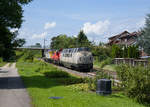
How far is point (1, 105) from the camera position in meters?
11.2

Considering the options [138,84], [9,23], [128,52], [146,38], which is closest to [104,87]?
[138,84]

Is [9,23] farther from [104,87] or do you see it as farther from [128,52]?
[128,52]

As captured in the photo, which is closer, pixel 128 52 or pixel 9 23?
pixel 9 23

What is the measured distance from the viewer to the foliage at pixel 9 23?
2149 cm

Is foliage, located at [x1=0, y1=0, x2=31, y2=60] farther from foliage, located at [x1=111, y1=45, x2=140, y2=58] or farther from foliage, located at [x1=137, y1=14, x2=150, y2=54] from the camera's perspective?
foliage, located at [x1=111, y1=45, x2=140, y2=58]

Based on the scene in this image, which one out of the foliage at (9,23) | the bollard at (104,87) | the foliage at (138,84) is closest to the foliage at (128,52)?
the foliage at (9,23)

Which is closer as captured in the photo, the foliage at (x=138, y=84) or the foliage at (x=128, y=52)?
the foliage at (x=138, y=84)

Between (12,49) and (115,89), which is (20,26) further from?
(115,89)

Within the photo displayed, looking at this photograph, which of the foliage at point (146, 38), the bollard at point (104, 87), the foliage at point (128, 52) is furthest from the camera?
the foliage at point (128, 52)

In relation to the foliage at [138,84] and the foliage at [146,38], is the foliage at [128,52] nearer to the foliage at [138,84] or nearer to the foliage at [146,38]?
the foliage at [146,38]

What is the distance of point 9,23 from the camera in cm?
2280

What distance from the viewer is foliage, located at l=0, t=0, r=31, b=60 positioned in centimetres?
2149

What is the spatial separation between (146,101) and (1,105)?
7.15m

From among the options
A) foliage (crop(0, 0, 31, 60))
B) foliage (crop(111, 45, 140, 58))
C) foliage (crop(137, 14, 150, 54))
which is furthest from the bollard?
foliage (crop(111, 45, 140, 58))
